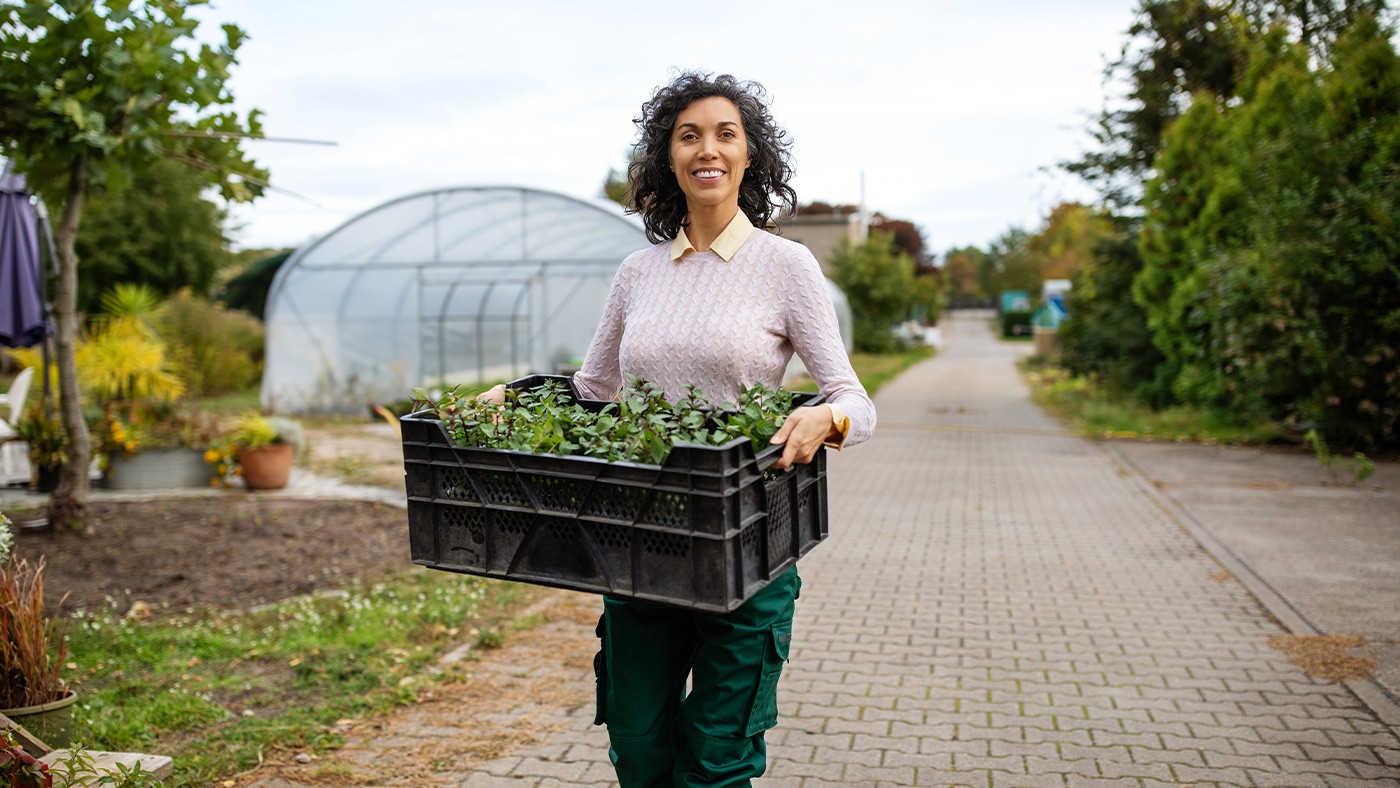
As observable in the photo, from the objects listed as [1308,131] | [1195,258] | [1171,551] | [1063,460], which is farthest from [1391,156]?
[1171,551]

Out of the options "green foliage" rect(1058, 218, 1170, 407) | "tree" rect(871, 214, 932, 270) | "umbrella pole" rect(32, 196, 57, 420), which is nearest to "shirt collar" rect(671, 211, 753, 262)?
"umbrella pole" rect(32, 196, 57, 420)

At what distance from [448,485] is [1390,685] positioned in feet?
14.1

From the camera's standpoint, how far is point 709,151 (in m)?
2.64

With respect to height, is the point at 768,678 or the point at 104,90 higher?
the point at 104,90

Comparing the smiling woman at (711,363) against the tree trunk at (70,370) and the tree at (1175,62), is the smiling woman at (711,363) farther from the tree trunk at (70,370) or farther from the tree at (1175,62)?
the tree at (1175,62)

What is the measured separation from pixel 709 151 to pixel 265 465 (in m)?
8.24

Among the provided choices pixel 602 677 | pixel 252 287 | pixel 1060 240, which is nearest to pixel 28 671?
pixel 602 677

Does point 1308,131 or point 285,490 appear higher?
point 1308,131

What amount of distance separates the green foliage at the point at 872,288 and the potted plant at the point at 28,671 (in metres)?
35.9

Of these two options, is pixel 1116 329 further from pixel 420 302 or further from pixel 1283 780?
pixel 1283 780

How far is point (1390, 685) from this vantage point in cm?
462

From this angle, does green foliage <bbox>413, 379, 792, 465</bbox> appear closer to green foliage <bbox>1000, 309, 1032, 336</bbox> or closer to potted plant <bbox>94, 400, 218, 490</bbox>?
potted plant <bbox>94, 400, 218, 490</bbox>

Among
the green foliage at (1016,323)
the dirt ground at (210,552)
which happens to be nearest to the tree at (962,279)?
the green foliage at (1016,323)

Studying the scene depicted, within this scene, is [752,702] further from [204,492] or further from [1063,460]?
[1063,460]
